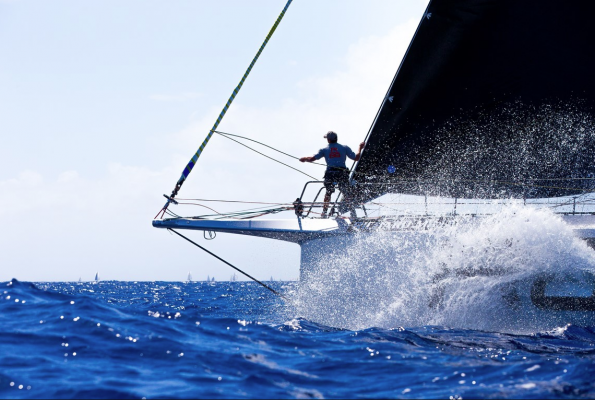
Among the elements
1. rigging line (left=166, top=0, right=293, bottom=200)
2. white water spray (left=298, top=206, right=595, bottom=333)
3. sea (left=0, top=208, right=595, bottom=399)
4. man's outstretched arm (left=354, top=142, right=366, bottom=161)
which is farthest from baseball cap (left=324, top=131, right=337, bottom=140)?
sea (left=0, top=208, right=595, bottom=399)

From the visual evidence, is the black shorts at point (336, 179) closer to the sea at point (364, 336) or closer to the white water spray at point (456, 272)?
the white water spray at point (456, 272)

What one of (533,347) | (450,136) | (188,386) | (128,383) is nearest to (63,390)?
(128,383)

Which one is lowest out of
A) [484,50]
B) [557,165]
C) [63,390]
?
[63,390]

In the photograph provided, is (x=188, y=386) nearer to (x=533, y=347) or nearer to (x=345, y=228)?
(x=533, y=347)

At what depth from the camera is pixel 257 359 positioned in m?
5.31

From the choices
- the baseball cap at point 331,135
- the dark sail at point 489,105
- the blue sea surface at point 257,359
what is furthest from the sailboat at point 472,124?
the blue sea surface at point 257,359

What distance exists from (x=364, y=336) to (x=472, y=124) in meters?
4.73

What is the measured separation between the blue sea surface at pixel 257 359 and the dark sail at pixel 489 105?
11.7 ft

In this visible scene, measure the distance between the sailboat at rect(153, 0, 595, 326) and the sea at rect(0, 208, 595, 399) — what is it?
586 mm

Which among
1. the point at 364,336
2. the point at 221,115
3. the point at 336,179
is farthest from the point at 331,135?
the point at 364,336

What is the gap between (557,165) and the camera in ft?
34.8

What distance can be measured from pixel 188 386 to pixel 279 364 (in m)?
1.02

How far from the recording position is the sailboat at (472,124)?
9.42m

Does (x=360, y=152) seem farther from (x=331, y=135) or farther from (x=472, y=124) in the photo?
(x=472, y=124)
